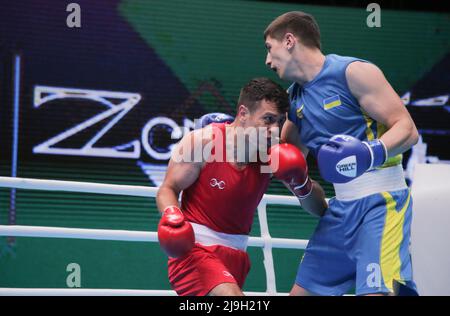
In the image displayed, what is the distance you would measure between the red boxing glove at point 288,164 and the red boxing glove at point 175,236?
46cm

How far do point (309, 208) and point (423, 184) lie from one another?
634mm

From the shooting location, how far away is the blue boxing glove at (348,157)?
2537mm

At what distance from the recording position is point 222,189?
115 inches

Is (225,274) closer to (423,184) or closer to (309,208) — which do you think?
(309,208)

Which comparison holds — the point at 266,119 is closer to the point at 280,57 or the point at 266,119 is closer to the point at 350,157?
the point at 280,57

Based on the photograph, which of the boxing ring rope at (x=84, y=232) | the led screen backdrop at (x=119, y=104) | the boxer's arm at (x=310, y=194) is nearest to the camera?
the boxer's arm at (x=310, y=194)

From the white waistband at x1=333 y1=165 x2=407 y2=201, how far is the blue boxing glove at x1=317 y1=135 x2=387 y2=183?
0.17 metres

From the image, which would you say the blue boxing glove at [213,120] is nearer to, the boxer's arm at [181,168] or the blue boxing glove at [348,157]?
the boxer's arm at [181,168]

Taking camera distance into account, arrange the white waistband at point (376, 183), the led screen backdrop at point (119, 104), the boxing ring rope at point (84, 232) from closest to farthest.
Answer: the white waistband at point (376, 183), the boxing ring rope at point (84, 232), the led screen backdrop at point (119, 104)

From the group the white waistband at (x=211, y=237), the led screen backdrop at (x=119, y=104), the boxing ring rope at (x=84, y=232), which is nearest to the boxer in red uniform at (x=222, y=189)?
the white waistband at (x=211, y=237)

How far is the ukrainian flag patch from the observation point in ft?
9.18

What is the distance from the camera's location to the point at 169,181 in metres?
2.86
